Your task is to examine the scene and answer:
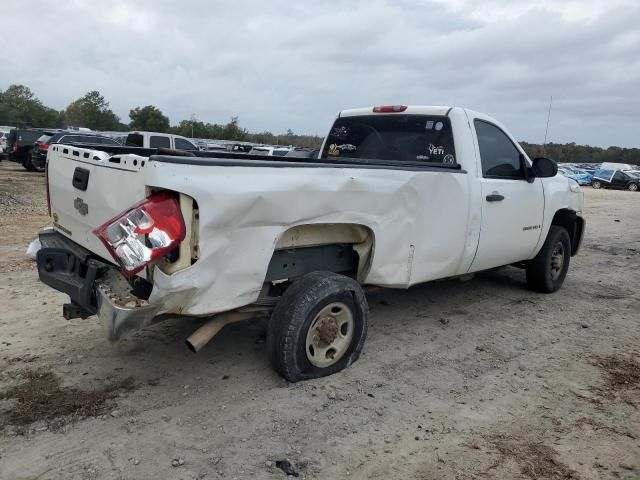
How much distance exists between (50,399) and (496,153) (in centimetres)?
425

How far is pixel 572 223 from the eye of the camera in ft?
21.9

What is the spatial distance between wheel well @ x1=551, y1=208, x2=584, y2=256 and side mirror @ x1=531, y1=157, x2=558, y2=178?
1.03m

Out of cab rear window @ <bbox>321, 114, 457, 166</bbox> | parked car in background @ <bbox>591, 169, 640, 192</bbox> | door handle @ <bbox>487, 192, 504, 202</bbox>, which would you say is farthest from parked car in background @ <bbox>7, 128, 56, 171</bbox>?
parked car in background @ <bbox>591, 169, 640, 192</bbox>

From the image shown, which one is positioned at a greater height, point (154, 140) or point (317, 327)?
point (154, 140)

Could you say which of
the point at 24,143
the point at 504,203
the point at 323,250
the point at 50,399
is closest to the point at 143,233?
the point at 50,399

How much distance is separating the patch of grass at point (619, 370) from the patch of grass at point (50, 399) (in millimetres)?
3475

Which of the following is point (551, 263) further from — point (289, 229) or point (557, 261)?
point (289, 229)

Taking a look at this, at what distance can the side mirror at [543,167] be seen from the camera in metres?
5.43

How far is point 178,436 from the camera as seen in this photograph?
10.1ft

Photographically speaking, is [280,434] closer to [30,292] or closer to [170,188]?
[170,188]

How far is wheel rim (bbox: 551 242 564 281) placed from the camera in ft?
20.8

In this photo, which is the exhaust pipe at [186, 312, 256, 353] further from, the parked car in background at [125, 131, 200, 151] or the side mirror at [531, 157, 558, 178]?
the parked car in background at [125, 131, 200, 151]

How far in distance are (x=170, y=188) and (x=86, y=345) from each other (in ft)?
6.83

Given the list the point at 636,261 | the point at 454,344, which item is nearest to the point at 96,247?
the point at 454,344
